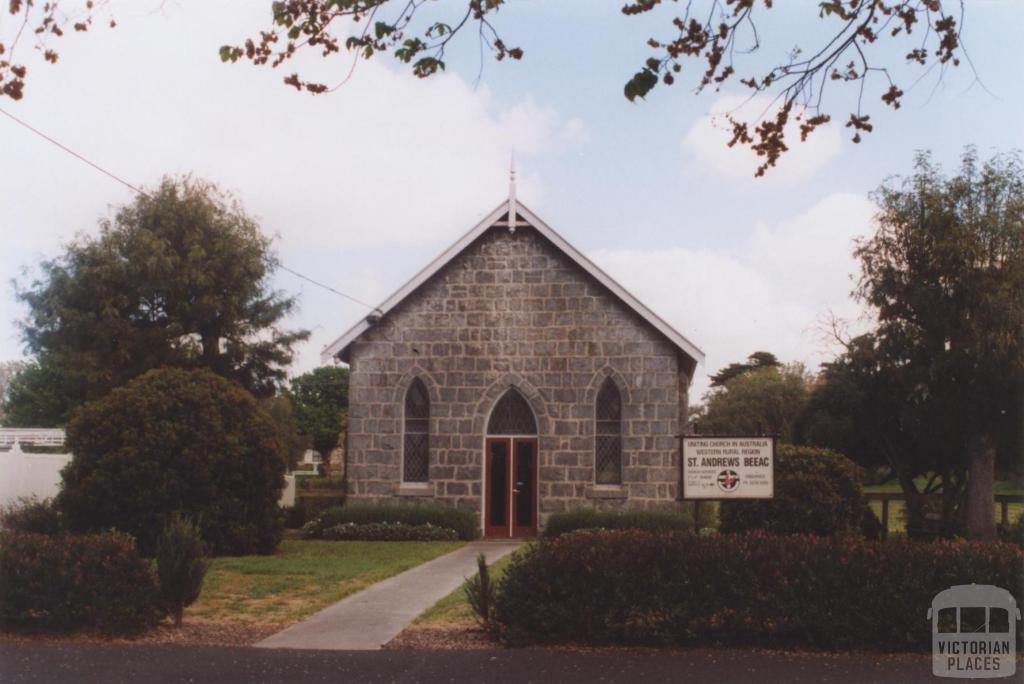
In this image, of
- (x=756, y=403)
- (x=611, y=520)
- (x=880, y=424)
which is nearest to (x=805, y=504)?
(x=611, y=520)

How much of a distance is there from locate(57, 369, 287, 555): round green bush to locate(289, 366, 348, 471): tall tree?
184 ft

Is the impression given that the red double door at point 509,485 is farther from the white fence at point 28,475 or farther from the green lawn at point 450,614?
the green lawn at point 450,614

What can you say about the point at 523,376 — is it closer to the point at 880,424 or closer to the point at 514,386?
the point at 514,386

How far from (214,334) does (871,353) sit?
25.1 metres

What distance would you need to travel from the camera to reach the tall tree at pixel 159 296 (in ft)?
132

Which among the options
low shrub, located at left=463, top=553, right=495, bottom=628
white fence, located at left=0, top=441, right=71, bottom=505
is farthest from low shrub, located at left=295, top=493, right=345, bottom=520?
low shrub, located at left=463, top=553, right=495, bottom=628

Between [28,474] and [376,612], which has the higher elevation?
[28,474]

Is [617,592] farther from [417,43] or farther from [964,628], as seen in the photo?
[417,43]

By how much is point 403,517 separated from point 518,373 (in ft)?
14.5

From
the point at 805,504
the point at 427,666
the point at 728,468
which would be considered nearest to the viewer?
the point at 427,666

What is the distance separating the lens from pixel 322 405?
8500 centimetres

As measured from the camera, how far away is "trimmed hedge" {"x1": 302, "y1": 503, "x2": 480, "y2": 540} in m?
25.5

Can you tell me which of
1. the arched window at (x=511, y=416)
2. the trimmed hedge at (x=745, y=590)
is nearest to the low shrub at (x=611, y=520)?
the arched window at (x=511, y=416)

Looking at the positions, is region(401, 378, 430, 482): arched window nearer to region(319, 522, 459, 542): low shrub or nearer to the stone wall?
the stone wall
